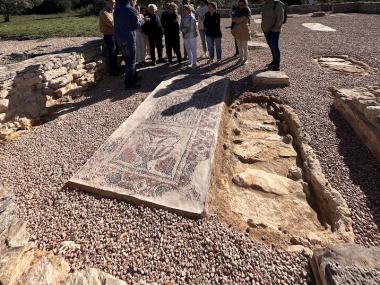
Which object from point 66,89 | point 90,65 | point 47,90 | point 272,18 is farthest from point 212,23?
point 47,90

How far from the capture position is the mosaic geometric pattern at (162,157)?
11.0 ft

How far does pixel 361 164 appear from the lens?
389 cm

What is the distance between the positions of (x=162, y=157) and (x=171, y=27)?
453cm

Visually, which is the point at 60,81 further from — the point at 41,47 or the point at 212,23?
the point at 212,23

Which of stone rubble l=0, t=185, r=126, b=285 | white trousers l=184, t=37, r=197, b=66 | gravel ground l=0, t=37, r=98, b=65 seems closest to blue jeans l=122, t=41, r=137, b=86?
white trousers l=184, t=37, r=197, b=66

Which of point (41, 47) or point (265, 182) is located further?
point (41, 47)

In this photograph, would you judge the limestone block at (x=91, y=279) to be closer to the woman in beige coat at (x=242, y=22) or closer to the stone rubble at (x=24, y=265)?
the stone rubble at (x=24, y=265)

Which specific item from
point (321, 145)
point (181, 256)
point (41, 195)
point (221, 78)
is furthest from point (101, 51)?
Result: point (181, 256)

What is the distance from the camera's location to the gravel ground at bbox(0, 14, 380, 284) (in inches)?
103

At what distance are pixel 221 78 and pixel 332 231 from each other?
4.31m

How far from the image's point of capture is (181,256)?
8.89ft

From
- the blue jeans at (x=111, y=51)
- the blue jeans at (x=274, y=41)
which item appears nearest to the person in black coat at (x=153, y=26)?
the blue jeans at (x=111, y=51)

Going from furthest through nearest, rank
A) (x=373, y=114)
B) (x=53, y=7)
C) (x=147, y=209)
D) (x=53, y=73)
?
(x=53, y=7), (x=53, y=73), (x=373, y=114), (x=147, y=209)

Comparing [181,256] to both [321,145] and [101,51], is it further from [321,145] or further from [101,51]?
[101,51]
